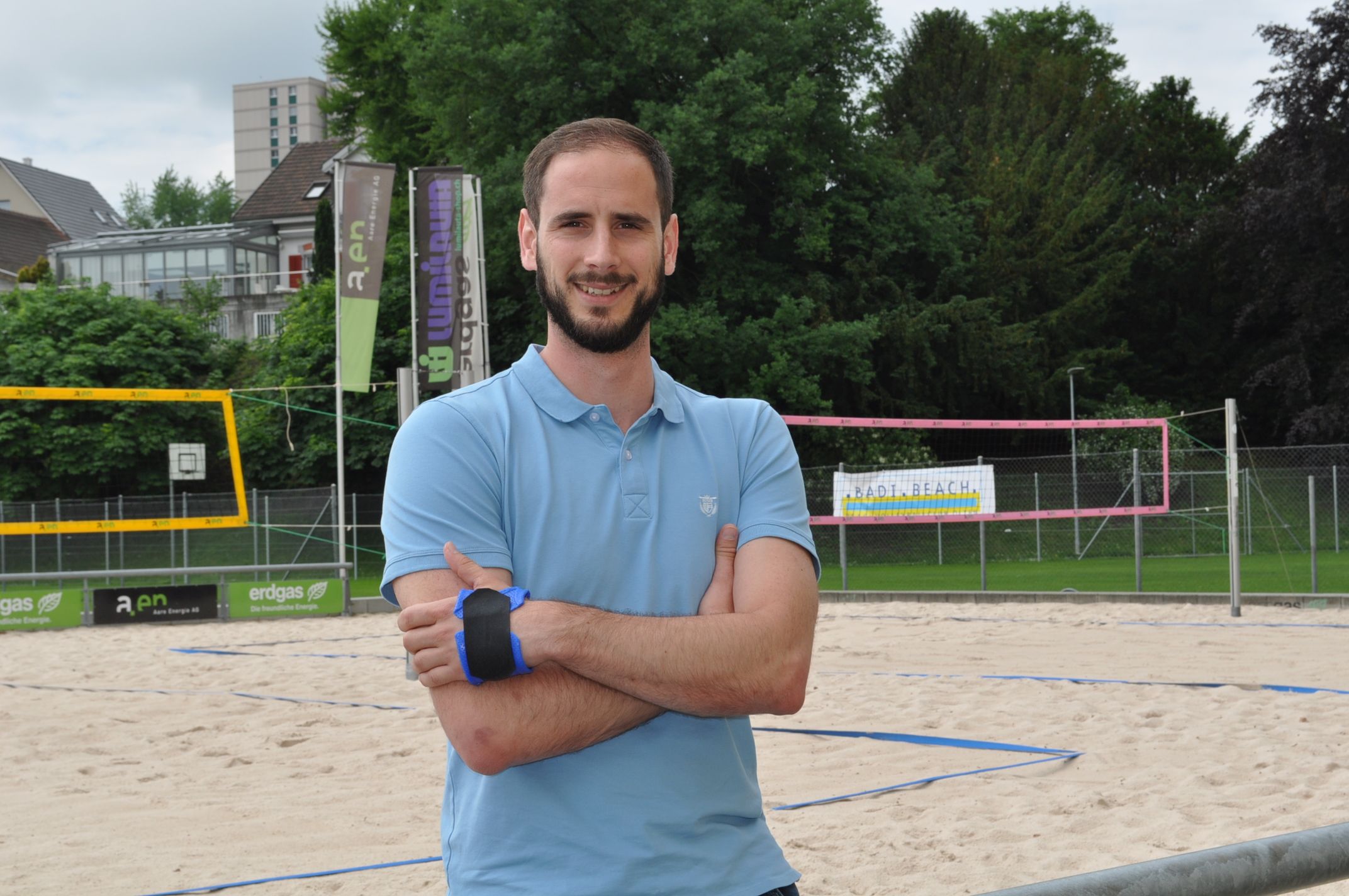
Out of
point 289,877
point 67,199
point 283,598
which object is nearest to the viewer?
point 289,877

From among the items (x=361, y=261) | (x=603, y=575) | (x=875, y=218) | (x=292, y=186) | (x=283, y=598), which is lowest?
(x=283, y=598)

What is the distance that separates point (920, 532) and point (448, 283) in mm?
9951

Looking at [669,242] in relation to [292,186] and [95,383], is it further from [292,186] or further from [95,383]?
[292,186]

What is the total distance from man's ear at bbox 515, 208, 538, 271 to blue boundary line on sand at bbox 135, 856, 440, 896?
324 cm

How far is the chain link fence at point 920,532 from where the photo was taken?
1841 cm

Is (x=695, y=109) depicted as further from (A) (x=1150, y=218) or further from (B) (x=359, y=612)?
(A) (x=1150, y=218)

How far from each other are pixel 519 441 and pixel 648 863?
60 centimetres

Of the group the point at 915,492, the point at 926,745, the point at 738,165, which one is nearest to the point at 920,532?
the point at 915,492

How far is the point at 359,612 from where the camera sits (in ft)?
54.9

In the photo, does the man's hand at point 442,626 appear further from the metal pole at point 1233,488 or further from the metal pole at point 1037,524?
the metal pole at point 1037,524

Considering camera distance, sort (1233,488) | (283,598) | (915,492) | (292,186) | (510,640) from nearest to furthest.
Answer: (510,640) < (1233,488) < (283,598) < (915,492) < (292,186)

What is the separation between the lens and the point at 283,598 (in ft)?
53.2

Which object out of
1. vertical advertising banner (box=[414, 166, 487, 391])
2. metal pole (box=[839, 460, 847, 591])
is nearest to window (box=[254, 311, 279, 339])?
metal pole (box=[839, 460, 847, 591])

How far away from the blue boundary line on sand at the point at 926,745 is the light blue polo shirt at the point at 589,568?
3727 mm
